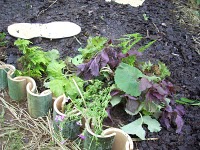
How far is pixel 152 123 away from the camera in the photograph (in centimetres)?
181

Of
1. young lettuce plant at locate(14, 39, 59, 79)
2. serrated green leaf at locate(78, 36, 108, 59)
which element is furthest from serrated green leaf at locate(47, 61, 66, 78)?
serrated green leaf at locate(78, 36, 108, 59)

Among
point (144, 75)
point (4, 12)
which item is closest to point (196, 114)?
point (144, 75)

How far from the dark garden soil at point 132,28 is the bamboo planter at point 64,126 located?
0.86 feet

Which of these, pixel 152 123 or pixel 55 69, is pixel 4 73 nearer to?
pixel 55 69

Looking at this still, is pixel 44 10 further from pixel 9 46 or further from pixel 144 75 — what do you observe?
pixel 144 75

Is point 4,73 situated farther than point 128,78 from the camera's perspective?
Yes

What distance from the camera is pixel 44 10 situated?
8.99ft

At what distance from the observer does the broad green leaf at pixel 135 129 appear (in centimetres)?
Result: 174

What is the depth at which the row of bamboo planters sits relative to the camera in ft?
5.27

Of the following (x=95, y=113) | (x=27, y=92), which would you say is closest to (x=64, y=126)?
(x=95, y=113)

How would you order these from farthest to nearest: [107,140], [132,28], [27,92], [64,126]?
A: 1. [132,28]
2. [27,92]
3. [64,126]
4. [107,140]

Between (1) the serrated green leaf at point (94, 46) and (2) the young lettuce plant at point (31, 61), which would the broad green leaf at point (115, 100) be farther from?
(2) the young lettuce plant at point (31, 61)

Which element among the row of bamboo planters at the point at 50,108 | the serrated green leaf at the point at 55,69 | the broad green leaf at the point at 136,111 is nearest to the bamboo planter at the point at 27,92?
the row of bamboo planters at the point at 50,108

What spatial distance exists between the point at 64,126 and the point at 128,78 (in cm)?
42
